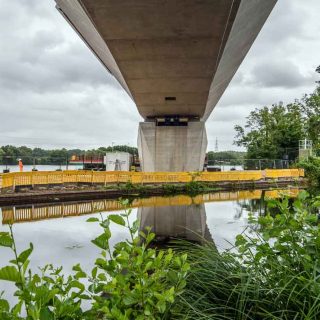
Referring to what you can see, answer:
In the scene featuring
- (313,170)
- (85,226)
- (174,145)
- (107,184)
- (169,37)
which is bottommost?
(85,226)

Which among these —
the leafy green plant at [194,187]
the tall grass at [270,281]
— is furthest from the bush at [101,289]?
the leafy green plant at [194,187]

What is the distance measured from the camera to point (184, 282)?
1.79m

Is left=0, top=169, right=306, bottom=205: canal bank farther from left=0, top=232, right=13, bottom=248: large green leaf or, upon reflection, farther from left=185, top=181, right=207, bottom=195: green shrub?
left=0, top=232, right=13, bottom=248: large green leaf

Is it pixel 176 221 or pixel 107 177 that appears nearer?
pixel 176 221

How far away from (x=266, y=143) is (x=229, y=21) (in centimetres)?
4204

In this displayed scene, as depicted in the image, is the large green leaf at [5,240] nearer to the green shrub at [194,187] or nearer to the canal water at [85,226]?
the canal water at [85,226]

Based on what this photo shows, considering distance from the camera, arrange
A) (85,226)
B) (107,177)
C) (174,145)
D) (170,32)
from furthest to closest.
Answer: (174,145)
(107,177)
(170,32)
(85,226)

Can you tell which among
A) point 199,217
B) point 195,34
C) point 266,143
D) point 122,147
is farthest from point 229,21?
point 122,147

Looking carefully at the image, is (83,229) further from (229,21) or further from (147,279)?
(147,279)

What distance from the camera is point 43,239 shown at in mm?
9008

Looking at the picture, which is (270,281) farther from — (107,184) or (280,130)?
(280,130)

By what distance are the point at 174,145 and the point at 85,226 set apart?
847 inches

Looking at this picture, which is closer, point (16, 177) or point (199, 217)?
point (199, 217)

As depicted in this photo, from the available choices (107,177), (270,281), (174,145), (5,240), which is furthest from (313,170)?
(5,240)
